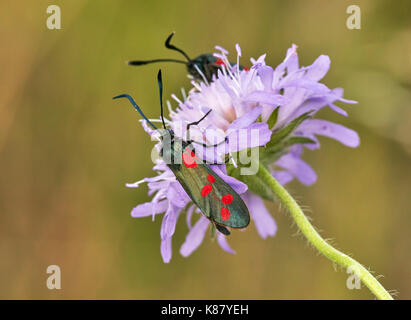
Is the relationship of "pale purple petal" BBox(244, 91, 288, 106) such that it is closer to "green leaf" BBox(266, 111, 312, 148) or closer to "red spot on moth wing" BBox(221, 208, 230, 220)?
"green leaf" BBox(266, 111, 312, 148)

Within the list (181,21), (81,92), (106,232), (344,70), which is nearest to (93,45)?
(81,92)

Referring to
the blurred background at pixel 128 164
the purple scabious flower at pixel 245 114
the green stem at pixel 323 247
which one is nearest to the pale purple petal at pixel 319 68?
the purple scabious flower at pixel 245 114

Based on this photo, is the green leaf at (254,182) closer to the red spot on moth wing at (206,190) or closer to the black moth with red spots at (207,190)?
the black moth with red spots at (207,190)

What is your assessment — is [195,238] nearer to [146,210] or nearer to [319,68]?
[146,210]

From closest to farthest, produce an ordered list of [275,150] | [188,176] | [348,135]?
[188,176]
[275,150]
[348,135]

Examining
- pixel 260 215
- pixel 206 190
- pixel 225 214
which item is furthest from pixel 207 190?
pixel 260 215

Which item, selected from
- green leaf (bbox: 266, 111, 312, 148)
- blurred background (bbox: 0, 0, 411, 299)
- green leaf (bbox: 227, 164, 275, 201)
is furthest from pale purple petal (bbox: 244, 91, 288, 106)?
blurred background (bbox: 0, 0, 411, 299)

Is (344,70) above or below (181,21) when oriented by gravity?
below

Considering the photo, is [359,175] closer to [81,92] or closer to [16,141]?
[81,92]
